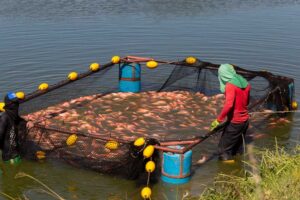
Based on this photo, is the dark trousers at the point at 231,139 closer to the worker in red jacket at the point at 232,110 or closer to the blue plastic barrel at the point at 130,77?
the worker in red jacket at the point at 232,110

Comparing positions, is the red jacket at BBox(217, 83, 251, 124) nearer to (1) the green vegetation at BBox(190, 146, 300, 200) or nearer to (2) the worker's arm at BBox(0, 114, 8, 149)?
(1) the green vegetation at BBox(190, 146, 300, 200)

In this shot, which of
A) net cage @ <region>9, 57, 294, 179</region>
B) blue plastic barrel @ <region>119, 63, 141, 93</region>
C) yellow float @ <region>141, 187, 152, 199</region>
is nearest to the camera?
yellow float @ <region>141, 187, 152, 199</region>

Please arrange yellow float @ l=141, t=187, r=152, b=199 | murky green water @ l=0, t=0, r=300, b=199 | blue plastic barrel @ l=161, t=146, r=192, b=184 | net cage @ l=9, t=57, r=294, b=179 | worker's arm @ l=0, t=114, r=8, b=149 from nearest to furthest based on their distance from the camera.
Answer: yellow float @ l=141, t=187, r=152, b=199 < blue plastic barrel @ l=161, t=146, r=192, b=184 < net cage @ l=9, t=57, r=294, b=179 < murky green water @ l=0, t=0, r=300, b=199 < worker's arm @ l=0, t=114, r=8, b=149

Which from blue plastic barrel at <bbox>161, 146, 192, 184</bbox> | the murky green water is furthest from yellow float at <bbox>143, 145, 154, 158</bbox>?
the murky green water

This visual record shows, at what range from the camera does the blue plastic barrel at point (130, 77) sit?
40.1 ft

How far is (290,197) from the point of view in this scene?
5180 mm

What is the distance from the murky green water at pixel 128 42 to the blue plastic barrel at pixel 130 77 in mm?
2251

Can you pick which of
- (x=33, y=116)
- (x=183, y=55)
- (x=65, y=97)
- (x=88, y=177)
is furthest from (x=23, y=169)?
(x=183, y=55)

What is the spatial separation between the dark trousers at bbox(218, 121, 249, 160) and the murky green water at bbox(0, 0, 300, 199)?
9.2 inches

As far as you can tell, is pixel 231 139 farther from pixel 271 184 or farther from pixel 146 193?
pixel 271 184

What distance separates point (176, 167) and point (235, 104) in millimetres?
1568

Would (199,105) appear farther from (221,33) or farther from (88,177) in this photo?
(221,33)

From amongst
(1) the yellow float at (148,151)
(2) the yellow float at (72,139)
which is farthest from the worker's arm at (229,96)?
(2) the yellow float at (72,139)

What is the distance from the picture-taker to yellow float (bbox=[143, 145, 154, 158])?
746 cm
